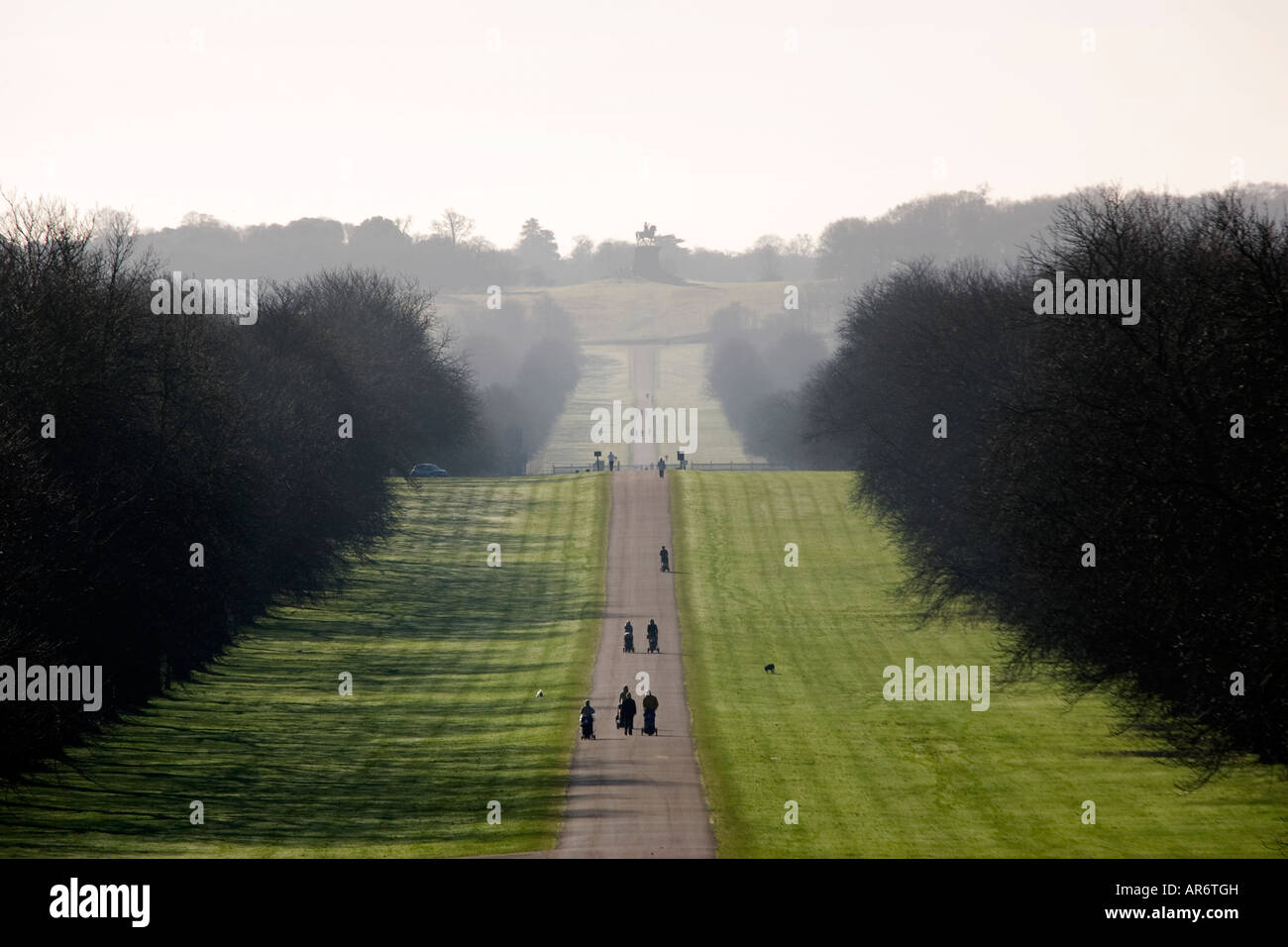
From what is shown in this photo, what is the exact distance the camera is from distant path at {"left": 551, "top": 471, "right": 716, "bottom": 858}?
31.6 meters

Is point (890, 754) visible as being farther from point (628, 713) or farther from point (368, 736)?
point (368, 736)

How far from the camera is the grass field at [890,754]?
32.3 meters

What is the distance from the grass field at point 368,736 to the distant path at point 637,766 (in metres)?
0.83

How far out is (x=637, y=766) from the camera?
40.3 m

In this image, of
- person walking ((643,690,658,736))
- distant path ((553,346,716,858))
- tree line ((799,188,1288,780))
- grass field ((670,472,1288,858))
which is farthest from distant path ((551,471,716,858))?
tree line ((799,188,1288,780))

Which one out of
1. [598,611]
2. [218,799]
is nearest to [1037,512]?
[218,799]

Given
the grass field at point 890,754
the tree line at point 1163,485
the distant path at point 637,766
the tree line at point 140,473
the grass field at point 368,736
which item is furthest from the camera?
the tree line at point 140,473

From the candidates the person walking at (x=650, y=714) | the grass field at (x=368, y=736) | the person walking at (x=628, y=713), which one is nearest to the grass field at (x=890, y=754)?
the person walking at (x=650, y=714)

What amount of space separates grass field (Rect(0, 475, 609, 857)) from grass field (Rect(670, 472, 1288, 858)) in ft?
17.2

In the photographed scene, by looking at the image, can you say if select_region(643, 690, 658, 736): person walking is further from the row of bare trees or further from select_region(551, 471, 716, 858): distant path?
the row of bare trees

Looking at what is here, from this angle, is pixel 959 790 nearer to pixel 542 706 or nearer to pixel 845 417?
pixel 542 706

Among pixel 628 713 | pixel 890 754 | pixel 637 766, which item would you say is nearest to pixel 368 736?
pixel 628 713

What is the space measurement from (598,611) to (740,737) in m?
26.8

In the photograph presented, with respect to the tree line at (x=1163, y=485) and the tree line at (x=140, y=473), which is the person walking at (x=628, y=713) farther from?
the tree line at (x=140, y=473)
